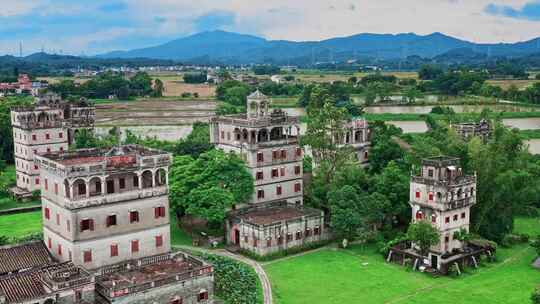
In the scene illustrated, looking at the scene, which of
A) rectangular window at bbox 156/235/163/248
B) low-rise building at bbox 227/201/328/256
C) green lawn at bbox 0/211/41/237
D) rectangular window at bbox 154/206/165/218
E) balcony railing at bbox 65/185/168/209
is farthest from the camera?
green lawn at bbox 0/211/41/237

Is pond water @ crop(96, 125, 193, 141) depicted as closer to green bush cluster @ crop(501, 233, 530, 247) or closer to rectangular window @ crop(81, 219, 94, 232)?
green bush cluster @ crop(501, 233, 530, 247)

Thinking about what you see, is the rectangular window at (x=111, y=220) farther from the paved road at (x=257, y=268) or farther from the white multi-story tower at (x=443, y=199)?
the white multi-story tower at (x=443, y=199)

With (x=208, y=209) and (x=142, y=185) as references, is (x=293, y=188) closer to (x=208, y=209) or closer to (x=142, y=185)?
(x=208, y=209)

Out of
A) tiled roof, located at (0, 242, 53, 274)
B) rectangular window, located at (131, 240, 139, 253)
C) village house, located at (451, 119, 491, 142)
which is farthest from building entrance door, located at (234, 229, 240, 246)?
village house, located at (451, 119, 491, 142)

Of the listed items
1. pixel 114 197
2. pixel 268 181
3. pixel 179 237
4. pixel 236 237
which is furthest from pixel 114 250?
pixel 268 181

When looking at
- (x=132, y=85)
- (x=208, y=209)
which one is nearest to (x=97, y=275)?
(x=208, y=209)

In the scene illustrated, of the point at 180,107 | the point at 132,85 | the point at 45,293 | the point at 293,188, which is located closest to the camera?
the point at 45,293
